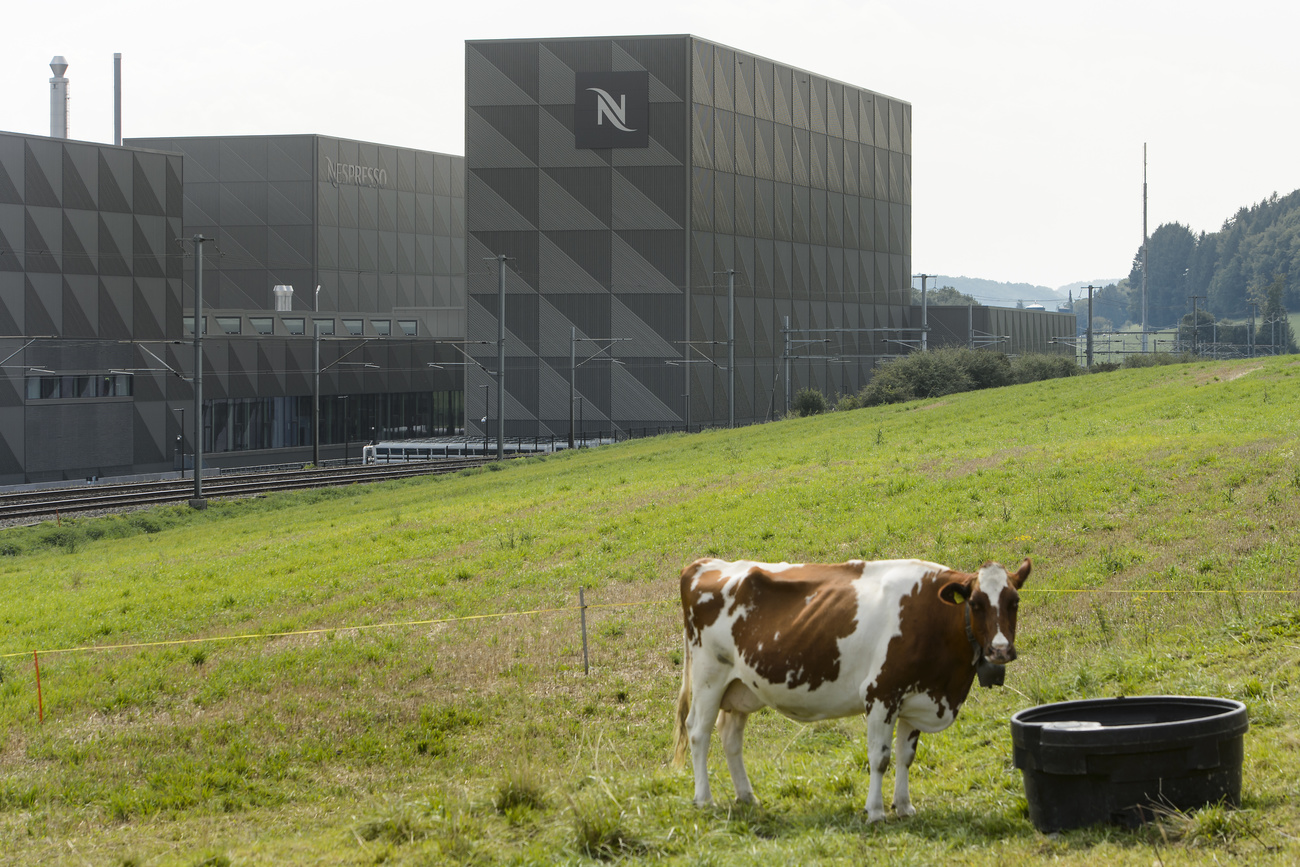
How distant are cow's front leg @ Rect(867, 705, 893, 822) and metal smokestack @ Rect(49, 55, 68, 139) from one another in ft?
339

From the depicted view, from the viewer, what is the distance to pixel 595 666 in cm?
1516

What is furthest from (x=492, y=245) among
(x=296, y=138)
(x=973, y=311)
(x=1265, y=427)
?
(x=1265, y=427)

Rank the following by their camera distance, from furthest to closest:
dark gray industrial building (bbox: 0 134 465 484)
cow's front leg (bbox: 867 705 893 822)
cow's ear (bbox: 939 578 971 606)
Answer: dark gray industrial building (bbox: 0 134 465 484) < cow's front leg (bbox: 867 705 893 822) < cow's ear (bbox: 939 578 971 606)

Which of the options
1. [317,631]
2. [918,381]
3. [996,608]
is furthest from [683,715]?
[918,381]

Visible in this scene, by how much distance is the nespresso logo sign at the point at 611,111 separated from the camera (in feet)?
292

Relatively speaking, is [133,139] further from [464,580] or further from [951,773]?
[951,773]

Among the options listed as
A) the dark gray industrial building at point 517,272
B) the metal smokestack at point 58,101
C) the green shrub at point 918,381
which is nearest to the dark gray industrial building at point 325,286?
the dark gray industrial building at point 517,272

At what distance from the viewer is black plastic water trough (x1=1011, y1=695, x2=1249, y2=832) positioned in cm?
750

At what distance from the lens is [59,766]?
12297mm

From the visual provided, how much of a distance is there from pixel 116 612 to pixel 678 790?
557 inches

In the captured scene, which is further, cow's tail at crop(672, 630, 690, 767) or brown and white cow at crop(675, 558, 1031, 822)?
cow's tail at crop(672, 630, 690, 767)

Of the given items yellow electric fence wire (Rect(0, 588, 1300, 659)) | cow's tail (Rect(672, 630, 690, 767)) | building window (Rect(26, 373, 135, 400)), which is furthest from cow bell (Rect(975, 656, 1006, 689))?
building window (Rect(26, 373, 135, 400))

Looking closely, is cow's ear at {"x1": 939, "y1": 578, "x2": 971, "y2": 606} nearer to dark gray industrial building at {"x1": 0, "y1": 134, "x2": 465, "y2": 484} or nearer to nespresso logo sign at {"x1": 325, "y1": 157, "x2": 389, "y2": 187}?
dark gray industrial building at {"x1": 0, "y1": 134, "x2": 465, "y2": 484}

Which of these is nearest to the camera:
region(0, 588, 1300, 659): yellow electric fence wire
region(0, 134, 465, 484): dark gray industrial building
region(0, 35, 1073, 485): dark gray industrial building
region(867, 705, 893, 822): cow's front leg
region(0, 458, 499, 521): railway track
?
region(867, 705, 893, 822): cow's front leg
